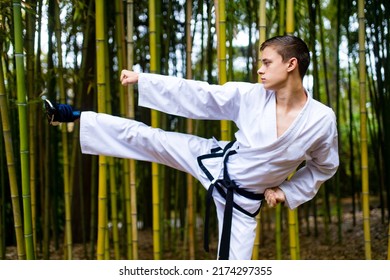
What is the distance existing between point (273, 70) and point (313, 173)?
39 centimetres

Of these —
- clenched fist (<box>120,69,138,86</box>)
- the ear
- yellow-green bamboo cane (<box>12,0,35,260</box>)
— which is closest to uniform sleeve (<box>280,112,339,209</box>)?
the ear

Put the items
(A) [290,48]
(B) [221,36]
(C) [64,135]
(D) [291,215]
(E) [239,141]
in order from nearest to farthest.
A: (A) [290,48] → (E) [239,141] → (B) [221,36] → (D) [291,215] → (C) [64,135]

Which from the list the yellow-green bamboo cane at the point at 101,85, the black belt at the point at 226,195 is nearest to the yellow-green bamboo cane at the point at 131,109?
the yellow-green bamboo cane at the point at 101,85

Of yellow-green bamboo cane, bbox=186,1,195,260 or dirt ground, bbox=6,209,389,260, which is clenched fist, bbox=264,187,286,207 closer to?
yellow-green bamboo cane, bbox=186,1,195,260

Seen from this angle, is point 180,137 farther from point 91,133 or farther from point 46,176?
point 46,176

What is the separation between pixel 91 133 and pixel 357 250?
2267 mm

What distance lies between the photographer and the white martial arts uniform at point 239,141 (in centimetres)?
171

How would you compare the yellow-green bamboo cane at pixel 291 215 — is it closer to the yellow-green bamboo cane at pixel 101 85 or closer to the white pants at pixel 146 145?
the white pants at pixel 146 145

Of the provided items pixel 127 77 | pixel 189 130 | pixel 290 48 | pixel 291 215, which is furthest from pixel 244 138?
pixel 189 130

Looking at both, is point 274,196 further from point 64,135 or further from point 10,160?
point 64,135

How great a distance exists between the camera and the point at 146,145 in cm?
184

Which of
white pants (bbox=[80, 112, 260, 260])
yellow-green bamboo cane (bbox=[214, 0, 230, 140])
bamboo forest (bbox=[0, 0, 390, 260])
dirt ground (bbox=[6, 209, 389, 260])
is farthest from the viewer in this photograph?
dirt ground (bbox=[6, 209, 389, 260])

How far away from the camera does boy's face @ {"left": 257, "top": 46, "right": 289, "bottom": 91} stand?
1684mm

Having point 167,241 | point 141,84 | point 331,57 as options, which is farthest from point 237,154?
point 331,57
